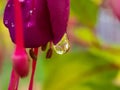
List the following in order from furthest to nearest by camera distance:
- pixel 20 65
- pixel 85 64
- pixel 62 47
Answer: pixel 85 64 → pixel 62 47 → pixel 20 65

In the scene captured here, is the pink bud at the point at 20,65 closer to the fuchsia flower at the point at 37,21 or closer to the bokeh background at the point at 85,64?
the fuchsia flower at the point at 37,21

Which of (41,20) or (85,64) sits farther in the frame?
(85,64)

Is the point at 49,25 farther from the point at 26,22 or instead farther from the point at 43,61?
the point at 43,61

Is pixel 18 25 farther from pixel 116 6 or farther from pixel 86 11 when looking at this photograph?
pixel 86 11

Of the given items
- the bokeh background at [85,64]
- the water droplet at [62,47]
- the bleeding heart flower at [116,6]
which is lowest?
the bokeh background at [85,64]

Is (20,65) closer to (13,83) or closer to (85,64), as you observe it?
(13,83)

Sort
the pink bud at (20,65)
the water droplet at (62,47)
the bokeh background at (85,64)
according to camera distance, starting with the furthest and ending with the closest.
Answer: the bokeh background at (85,64), the water droplet at (62,47), the pink bud at (20,65)

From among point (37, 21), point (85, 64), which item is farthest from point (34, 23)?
point (85, 64)

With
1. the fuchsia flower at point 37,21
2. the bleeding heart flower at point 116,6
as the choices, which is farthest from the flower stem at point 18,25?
the bleeding heart flower at point 116,6

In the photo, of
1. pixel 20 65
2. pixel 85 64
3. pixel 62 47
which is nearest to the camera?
pixel 20 65

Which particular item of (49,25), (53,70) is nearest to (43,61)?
(53,70)

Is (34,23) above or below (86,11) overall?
above
